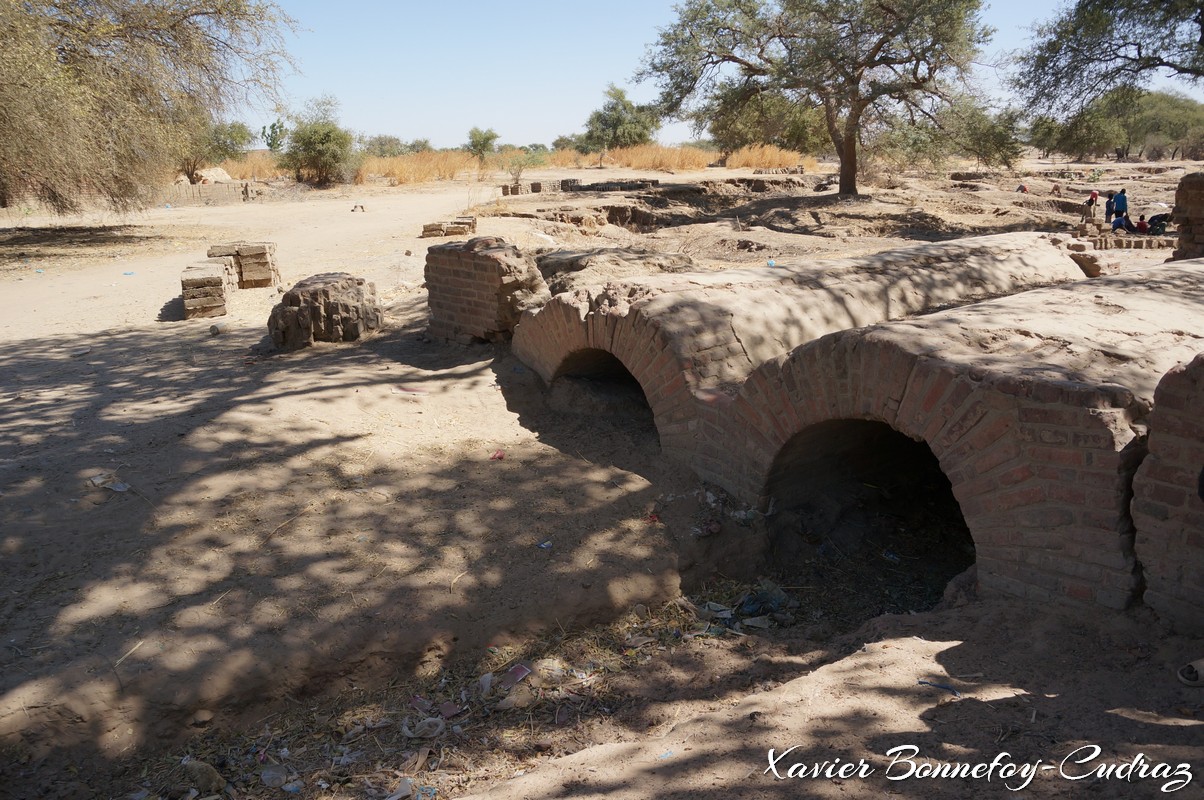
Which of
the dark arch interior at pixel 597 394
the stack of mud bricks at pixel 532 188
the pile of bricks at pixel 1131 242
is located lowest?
the dark arch interior at pixel 597 394

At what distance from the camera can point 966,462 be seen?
334 cm

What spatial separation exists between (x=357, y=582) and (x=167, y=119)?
44.2ft

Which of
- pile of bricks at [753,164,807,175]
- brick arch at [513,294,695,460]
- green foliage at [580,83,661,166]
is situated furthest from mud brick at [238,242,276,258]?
green foliage at [580,83,661,166]

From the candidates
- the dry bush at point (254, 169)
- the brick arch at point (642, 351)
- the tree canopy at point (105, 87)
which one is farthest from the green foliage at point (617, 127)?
the brick arch at point (642, 351)

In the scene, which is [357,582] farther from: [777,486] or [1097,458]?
[1097,458]

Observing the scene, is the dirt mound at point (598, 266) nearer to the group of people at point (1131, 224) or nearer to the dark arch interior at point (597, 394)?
the dark arch interior at point (597, 394)

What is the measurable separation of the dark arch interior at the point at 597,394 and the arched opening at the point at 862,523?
49.2 inches

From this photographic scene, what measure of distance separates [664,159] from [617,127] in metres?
9.34

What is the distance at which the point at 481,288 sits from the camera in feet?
21.8

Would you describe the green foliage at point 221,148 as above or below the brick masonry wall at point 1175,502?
above

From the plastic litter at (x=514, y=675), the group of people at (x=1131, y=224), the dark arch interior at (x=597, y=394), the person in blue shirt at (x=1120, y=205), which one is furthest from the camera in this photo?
the person in blue shirt at (x=1120, y=205)

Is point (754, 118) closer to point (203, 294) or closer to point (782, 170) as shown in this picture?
point (782, 170)

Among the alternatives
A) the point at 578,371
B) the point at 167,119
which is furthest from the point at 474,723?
the point at 167,119

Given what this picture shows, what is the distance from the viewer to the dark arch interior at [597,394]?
578cm
